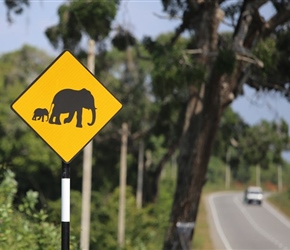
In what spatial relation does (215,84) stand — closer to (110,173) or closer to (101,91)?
(101,91)

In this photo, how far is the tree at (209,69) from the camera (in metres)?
17.5

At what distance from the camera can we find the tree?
57.6 ft

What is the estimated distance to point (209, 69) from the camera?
19.1 m

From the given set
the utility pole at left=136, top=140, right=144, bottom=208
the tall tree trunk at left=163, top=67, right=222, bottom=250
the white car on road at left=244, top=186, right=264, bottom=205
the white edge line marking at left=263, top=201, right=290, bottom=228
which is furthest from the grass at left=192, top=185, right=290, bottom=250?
the tall tree trunk at left=163, top=67, right=222, bottom=250

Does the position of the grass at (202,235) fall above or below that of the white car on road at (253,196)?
above

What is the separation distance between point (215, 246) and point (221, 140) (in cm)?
629

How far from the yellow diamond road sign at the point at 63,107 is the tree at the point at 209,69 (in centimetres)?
1120

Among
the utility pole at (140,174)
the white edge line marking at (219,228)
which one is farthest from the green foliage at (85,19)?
the utility pole at (140,174)

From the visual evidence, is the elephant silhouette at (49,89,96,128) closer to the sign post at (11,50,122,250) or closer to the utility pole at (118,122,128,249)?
the sign post at (11,50,122,250)

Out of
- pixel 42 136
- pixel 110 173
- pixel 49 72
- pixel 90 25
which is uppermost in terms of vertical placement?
pixel 90 25

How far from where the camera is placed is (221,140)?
3603cm

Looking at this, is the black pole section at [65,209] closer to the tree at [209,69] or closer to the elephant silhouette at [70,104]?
the elephant silhouette at [70,104]

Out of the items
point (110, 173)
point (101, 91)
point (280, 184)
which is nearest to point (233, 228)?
point (110, 173)

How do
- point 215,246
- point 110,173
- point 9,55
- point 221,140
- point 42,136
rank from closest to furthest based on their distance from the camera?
point 42,136
point 221,140
point 215,246
point 110,173
point 9,55
